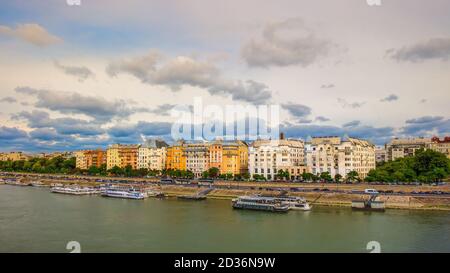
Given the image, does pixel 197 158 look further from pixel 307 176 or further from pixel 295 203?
pixel 295 203

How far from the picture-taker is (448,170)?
1209 inches

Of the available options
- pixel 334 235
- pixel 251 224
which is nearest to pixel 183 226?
pixel 251 224

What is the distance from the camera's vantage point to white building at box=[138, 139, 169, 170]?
157ft

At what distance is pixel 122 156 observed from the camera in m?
51.5

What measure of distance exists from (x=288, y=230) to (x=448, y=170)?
1944cm

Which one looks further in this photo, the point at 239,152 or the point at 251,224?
the point at 239,152

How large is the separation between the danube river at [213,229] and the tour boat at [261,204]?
0.59 meters

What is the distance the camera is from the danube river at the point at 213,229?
14.0m

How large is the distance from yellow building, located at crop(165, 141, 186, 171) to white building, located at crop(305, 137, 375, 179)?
45.3 feet

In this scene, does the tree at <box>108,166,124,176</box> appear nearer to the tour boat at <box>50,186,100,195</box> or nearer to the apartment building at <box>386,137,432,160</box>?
the tour boat at <box>50,186,100,195</box>

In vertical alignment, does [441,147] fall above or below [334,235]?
above

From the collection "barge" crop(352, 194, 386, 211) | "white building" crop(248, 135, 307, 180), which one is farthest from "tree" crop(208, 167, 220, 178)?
"barge" crop(352, 194, 386, 211)

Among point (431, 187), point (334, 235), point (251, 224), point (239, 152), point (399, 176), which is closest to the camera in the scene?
point (334, 235)

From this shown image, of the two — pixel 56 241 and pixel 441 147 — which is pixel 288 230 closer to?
pixel 56 241
